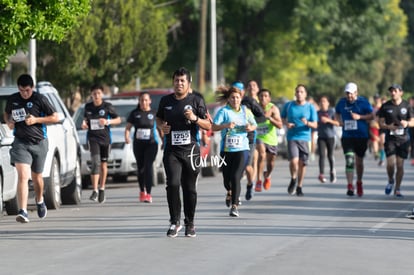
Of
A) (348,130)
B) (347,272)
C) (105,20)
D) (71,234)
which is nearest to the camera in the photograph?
(347,272)

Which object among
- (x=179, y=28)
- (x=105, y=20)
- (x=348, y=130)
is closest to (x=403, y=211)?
(x=348, y=130)

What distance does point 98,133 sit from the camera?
2097 cm

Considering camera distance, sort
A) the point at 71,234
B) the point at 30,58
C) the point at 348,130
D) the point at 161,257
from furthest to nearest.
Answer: the point at 30,58 → the point at 348,130 → the point at 71,234 → the point at 161,257

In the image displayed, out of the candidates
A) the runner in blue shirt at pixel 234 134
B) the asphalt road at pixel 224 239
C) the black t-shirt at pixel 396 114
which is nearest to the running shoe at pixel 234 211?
the asphalt road at pixel 224 239

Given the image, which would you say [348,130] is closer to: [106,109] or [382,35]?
[106,109]

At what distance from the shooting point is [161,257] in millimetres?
12219

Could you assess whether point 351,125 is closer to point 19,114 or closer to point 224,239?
point 19,114

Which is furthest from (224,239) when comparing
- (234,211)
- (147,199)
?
(147,199)

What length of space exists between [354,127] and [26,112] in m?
6.82

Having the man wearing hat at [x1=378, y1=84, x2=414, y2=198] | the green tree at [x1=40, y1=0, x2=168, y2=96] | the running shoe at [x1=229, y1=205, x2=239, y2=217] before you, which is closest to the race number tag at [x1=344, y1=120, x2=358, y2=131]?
the man wearing hat at [x1=378, y1=84, x2=414, y2=198]

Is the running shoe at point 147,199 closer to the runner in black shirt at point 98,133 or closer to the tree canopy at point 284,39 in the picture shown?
the runner in black shirt at point 98,133

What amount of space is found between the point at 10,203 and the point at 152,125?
3.47 m

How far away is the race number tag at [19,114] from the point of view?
16.3 meters

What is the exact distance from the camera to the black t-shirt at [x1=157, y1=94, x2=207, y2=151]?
14.4 meters
